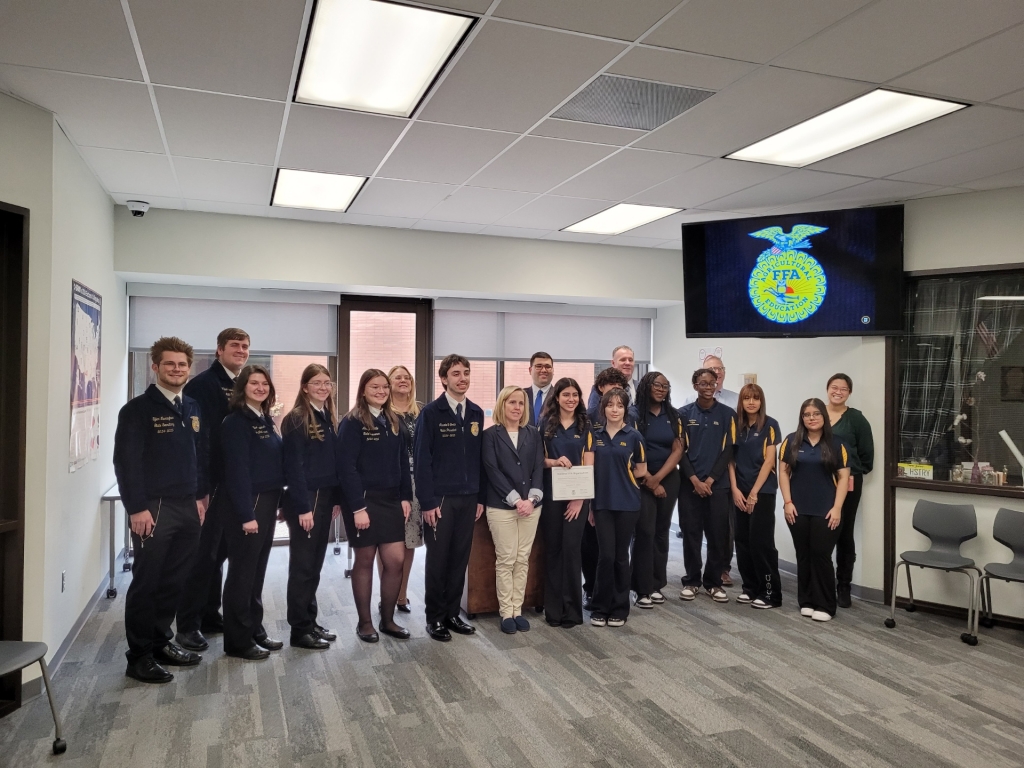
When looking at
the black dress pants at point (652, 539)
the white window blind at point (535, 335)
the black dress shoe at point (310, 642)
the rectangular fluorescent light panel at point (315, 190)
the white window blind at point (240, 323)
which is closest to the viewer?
the black dress shoe at point (310, 642)

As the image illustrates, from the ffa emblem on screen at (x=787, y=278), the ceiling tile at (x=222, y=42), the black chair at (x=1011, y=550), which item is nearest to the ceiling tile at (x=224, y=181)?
the ceiling tile at (x=222, y=42)

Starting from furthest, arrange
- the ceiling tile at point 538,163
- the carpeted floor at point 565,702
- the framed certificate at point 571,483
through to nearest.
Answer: the framed certificate at point 571,483 → the ceiling tile at point 538,163 → the carpeted floor at point 565,702

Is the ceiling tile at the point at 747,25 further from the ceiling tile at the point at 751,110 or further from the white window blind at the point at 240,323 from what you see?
the white window blind at the point at 240,323

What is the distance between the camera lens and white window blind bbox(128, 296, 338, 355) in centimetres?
578

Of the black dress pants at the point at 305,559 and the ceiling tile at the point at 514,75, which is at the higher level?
the ceiling tile at the point at 514,75

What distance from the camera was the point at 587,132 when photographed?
11.6 ft

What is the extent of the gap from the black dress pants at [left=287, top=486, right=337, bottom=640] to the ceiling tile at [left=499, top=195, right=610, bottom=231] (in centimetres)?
252

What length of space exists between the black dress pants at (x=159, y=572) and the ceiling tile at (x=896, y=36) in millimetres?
3359

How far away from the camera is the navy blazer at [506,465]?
4.12m

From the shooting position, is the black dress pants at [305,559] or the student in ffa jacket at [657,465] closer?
the black dress pants at [305,559]

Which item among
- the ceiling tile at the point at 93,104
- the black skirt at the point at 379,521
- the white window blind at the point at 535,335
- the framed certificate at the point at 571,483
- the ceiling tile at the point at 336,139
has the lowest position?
the black skirt at the point at 379,521

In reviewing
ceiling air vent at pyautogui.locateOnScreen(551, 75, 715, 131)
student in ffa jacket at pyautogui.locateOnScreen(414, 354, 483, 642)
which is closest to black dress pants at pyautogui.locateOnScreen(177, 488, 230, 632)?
student in ffa jacket at pyautogui.locateOnScreen(414, 354, 483, 642)

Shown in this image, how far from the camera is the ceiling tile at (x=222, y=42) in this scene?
2.35 metres

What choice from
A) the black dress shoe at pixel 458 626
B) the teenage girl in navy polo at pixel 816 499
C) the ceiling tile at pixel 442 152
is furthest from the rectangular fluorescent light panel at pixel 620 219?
the black dress shoe at pixel 458 626
